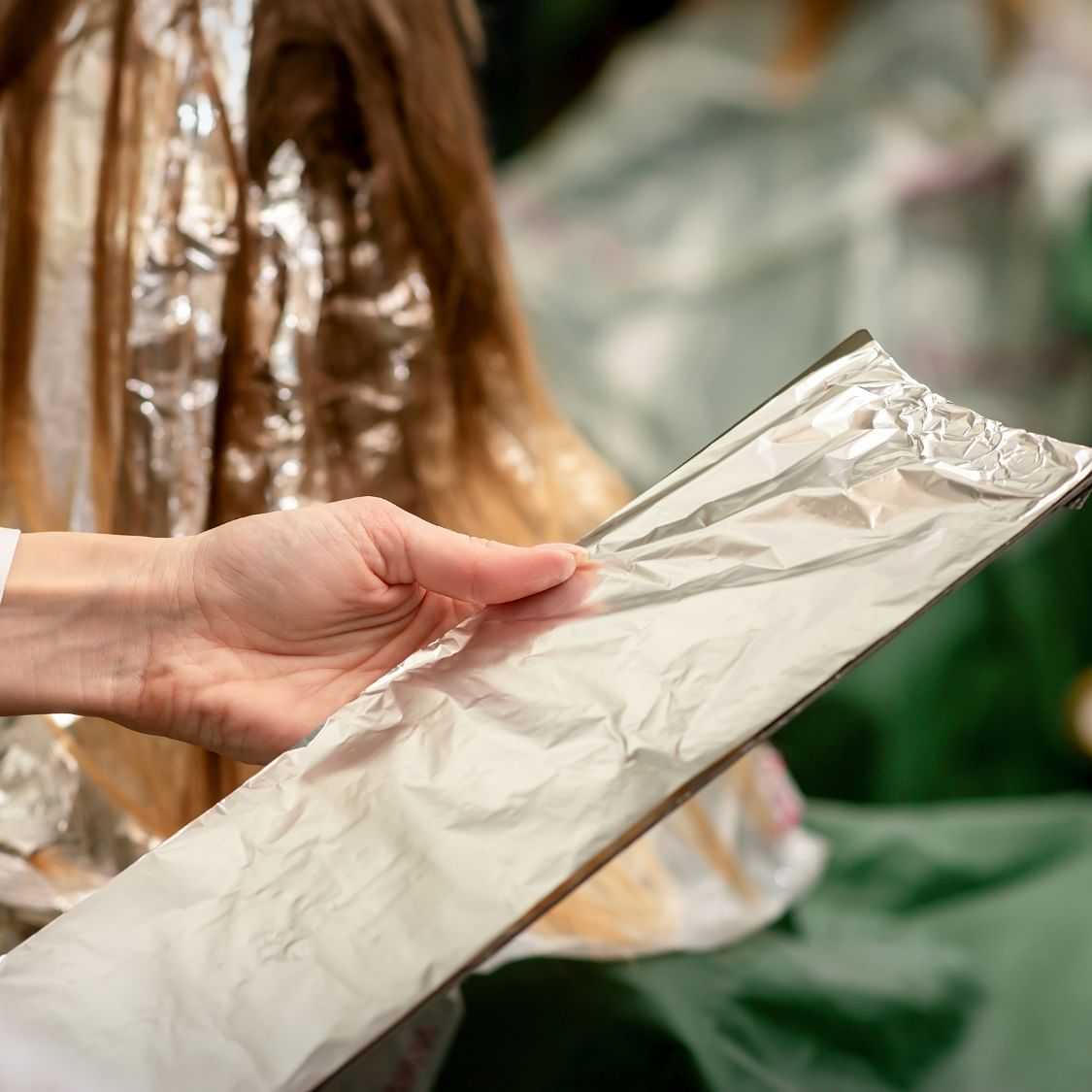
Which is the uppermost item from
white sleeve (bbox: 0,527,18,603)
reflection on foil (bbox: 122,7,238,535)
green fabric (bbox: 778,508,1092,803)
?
reflection on foil (bbox: 122,7,238,535)

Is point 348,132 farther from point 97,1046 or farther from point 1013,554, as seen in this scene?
point 1013,554

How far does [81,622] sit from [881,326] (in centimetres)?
93

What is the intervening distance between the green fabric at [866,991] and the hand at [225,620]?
19 cm

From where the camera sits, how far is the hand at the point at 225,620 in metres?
0.49

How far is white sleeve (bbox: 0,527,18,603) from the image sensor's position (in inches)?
19.7

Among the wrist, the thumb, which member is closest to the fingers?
the thumb

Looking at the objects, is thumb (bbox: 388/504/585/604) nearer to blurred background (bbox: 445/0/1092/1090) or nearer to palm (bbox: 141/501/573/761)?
palm (bbox: 141/501/573/761)

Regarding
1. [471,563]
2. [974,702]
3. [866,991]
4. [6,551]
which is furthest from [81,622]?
[974,702]

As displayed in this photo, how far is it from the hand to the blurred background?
28 centimetres

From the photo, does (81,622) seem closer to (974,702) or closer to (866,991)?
(866,991)

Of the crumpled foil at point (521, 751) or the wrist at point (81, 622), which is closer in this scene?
the crumpled foil at point (521, 751)

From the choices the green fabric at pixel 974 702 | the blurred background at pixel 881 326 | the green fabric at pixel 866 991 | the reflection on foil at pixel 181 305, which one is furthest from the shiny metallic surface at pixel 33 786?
the green fabric at pixel 974 702

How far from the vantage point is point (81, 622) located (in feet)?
1.68

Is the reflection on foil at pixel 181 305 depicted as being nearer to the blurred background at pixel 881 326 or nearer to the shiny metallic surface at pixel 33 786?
the shiny metallic surface at pixel 33 786
